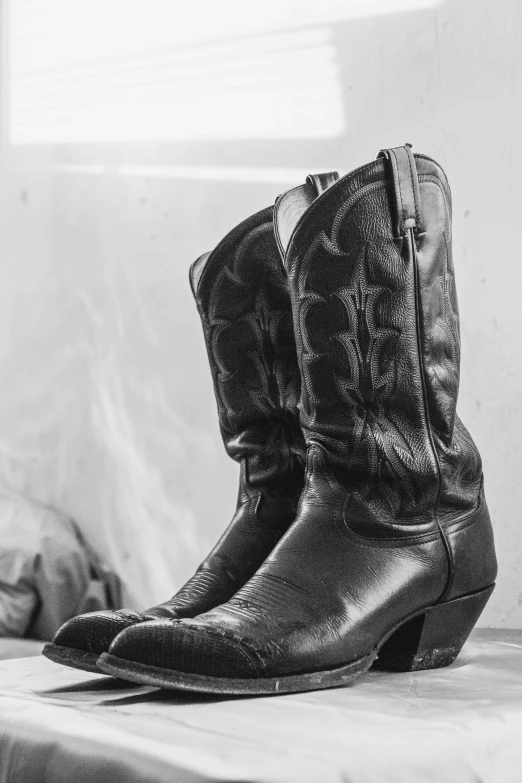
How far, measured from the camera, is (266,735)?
0.56 metres

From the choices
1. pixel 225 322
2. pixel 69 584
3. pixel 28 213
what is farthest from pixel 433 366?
pixel 28 213

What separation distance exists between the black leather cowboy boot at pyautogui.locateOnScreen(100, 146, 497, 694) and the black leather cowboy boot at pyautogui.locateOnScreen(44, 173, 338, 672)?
0.46 feet

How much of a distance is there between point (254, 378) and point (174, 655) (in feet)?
1.51

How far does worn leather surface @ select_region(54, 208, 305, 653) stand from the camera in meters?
1.01

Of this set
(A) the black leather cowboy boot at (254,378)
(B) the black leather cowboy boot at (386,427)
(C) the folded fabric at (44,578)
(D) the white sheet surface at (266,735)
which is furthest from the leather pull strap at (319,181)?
(C) the folded fabric at (44,578)

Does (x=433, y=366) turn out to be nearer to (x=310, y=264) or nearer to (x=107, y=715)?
(x=310, y=264)

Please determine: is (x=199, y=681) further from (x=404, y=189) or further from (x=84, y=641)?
(x=404, y=189)

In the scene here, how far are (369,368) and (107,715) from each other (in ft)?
1.31

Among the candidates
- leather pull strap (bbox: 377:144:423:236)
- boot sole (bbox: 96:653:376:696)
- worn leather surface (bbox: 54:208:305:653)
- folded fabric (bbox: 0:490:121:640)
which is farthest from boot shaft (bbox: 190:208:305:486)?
folded fabric (bbox: 0:490:121:640)

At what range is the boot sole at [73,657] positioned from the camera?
30.3 inches

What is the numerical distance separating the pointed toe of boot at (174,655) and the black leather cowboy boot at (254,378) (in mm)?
302

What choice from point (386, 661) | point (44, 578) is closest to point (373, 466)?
point (386, 661)

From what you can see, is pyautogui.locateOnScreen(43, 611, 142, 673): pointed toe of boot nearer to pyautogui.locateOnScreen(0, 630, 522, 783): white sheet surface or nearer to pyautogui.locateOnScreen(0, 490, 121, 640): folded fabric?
pyautogui.locateOnScreen(0, 630, 522, 783): white sheet surface

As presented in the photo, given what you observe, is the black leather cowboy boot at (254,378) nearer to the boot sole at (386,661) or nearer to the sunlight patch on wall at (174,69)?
the boot sole at (386,661)
